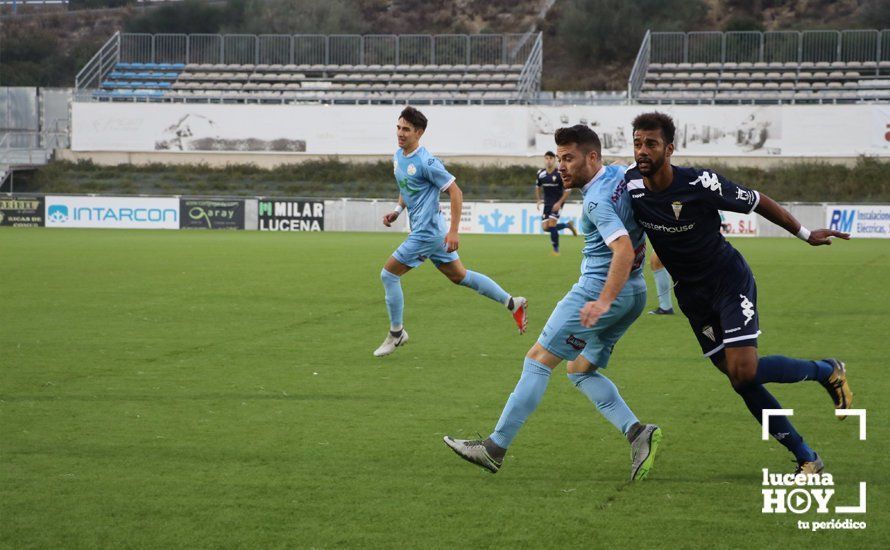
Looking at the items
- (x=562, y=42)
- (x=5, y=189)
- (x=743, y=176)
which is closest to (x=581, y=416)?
(x=743, y=176)

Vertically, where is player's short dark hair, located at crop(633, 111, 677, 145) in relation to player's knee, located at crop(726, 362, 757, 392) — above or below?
above

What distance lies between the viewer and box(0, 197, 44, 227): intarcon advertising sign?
4000 centimetres

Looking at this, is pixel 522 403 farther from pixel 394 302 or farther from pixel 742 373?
pixel 394 302

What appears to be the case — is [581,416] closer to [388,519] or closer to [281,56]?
[388,519]

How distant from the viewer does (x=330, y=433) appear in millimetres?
6645

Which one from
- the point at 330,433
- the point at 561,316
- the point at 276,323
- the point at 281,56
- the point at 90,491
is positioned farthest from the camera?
the point at 281,56

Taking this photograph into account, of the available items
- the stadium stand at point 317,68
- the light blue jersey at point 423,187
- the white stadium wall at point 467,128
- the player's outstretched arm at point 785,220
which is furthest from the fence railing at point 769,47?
the player's outstretched arm at point 785,220

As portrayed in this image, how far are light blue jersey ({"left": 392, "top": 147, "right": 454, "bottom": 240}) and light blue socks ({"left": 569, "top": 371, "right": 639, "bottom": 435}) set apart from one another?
4.48 m

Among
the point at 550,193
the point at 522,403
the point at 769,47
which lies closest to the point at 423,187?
the point at 522,403

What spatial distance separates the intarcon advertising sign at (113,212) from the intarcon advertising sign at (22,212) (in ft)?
1.02

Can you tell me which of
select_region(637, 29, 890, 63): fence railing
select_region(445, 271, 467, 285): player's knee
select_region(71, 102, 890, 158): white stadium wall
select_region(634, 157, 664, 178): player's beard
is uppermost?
select_region(637, 29, 890, 63): fence railing

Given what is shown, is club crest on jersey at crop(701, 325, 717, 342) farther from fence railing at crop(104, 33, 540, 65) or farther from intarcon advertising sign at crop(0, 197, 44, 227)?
fence railing at crop(104, 33, 540, 65)

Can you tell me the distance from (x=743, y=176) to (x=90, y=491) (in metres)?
44.6

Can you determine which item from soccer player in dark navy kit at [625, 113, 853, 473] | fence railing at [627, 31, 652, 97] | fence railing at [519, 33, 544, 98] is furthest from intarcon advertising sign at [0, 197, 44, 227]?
soccer player in dark navy kit at [625, 113, 853, 473]
